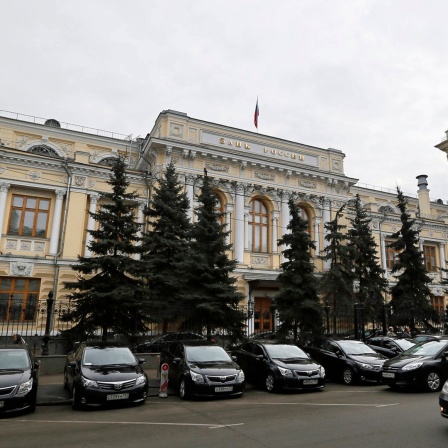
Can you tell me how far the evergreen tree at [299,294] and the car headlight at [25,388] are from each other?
40.0ft

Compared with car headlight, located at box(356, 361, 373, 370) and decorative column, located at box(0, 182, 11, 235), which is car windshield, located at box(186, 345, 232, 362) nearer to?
car headlight, located at box(356, 361, 373, 370)

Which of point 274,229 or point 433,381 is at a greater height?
point 274,229

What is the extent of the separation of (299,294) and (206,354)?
27.1ft

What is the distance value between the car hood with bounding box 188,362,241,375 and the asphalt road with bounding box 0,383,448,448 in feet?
2.32

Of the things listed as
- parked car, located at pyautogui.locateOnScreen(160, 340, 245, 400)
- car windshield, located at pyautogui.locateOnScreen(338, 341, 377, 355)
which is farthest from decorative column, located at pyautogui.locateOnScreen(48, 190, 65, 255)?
car windshield, located at pyautogui.locateOnScreen(338, 341, 377, 355)

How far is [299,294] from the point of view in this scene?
18.8 metres

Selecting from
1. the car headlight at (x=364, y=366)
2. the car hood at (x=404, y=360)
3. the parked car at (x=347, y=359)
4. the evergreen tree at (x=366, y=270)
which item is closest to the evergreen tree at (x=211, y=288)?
the parked car at (x=347, y=359)

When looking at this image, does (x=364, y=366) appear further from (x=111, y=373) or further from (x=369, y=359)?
(x=111, y=373)

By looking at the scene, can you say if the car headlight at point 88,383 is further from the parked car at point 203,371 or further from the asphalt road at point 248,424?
the parked car at point 203,371

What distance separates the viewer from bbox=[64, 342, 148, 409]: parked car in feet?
30.4

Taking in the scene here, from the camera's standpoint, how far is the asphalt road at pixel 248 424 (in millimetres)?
6430

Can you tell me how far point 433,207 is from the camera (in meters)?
46.5

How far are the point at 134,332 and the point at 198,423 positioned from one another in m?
8.29

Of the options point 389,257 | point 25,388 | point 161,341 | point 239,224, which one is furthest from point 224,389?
point 389,257
